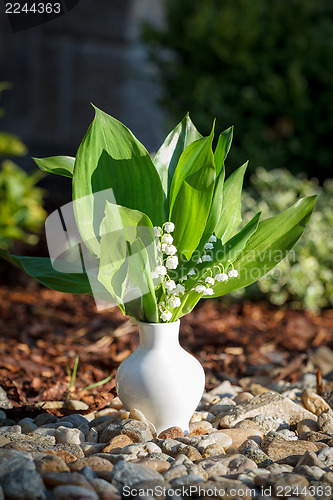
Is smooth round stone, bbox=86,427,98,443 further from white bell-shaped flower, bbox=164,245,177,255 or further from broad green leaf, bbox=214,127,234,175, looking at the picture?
broad green leaf, bbox=214,127,234,175

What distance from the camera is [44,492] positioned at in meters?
1.10

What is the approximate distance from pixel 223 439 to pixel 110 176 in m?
0.78

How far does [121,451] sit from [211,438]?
10.1 inches

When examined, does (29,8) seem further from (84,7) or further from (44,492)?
(84,7)

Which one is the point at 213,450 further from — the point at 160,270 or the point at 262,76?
the point at 262,76

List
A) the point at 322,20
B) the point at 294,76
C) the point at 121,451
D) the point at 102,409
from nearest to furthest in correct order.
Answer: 1. the point at 121,451
2. the point at 102,409
3. the point at 294,76
4. the point at 322,20

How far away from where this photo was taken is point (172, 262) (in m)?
1.42

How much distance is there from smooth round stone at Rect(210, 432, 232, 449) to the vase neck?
0.27 meters

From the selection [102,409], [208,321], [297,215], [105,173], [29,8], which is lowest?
[208,321]

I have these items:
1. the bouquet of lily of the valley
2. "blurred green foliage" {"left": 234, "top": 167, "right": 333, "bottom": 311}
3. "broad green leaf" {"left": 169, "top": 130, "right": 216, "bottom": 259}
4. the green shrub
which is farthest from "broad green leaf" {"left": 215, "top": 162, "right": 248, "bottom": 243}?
the green shrub

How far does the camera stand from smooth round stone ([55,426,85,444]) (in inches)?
57.1

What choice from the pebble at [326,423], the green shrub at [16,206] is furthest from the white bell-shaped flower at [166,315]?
the green shrub at [16,206]

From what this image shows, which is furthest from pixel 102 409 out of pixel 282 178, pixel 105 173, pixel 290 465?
pixel 282 178

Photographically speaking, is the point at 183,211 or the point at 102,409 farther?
the point at 102,409
